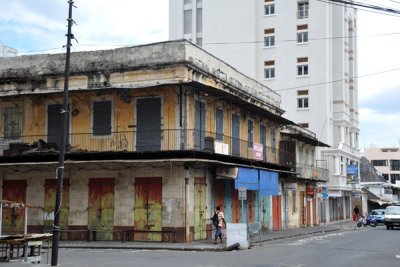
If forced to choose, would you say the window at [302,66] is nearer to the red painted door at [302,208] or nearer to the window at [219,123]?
the red painted door at [302,208]

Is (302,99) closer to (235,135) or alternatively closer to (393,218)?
(393,218)

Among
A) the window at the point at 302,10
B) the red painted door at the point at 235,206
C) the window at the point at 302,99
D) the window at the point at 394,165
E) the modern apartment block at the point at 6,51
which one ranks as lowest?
the red painted door at the point at 235,206

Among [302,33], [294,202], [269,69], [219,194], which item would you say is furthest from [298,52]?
[219,194]

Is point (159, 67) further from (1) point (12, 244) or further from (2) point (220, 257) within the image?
(1) point (12, 244)

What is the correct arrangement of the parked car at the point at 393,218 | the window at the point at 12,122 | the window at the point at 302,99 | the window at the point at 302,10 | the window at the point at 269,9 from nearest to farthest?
the window at the point at 12,122 → the parked car at the point at 393,218 → the window at the point at 302,99 → the window at the point at 302,10 → the window at the point at 269,9

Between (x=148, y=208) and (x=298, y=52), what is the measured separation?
39.6 meters

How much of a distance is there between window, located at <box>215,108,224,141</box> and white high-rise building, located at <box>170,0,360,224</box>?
30973 mm

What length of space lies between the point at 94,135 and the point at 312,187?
25780 mm

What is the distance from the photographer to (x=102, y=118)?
28484 millimetres

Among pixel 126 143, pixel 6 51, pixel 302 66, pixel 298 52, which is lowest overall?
pixel 126 143

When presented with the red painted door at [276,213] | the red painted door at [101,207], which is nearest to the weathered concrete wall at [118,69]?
the red painted door at [101,207]

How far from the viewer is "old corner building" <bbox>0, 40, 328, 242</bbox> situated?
2683 centimetres

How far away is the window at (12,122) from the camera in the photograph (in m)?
30.3

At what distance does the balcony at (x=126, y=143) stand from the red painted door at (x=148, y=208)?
1648 millimetres
